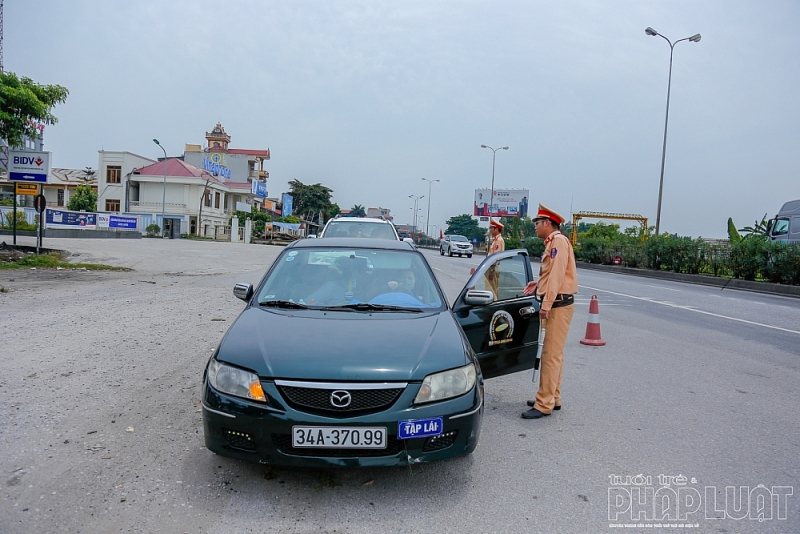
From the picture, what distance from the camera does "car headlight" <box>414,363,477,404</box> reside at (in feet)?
10.6

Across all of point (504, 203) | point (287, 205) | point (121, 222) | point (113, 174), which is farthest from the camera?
point (287, 205)

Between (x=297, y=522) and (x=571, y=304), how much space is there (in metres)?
2.76

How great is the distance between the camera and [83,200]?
62250mm

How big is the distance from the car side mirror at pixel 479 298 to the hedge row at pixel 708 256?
21.3 m

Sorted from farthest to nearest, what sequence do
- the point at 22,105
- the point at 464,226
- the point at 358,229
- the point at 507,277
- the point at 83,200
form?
the point at 464,226, the point at 83,200, the point at 22,105, the point at 358,229, the point at 507,277

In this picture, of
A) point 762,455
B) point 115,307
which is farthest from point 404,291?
point 115,307

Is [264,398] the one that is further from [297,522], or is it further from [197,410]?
[197,410]

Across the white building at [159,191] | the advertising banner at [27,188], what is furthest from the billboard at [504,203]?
the advertising banner at [27,188]

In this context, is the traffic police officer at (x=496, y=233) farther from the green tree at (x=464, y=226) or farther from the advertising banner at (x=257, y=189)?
the green tree at (x=464, y=226)

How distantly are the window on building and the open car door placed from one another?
202ft

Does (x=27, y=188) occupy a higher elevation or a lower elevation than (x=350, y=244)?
higher

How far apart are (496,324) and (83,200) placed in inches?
2636

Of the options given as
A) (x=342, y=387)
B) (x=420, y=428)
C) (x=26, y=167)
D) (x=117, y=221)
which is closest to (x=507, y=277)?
(x=420, y=428)

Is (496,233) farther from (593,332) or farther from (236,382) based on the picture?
(236,382)
